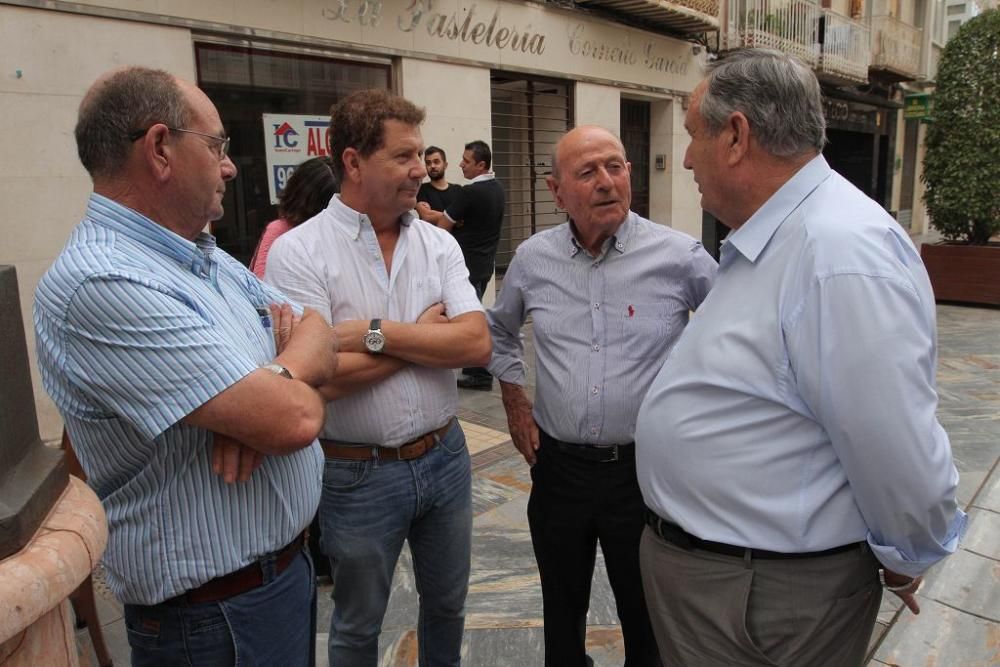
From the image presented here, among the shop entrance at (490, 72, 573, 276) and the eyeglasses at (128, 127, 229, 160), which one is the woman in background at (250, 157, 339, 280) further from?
the shop entrance at (490, 72, 573, 276)

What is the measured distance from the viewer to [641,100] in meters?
11.5

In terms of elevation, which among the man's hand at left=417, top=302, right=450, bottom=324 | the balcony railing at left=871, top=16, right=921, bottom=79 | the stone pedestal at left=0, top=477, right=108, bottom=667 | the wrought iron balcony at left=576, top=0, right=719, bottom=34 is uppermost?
the balcony railing at left=871, top=16, right=921, bottom=79

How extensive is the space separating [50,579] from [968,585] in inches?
145

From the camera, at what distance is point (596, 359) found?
2309 millimetres

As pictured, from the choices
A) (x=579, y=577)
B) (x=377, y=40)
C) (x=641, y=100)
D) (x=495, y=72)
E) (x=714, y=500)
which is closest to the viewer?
(x=714, y=500)

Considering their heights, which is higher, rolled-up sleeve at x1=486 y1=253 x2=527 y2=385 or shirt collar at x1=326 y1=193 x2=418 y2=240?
shirt collar at x1=326 y1=193 x2=418 y2=240

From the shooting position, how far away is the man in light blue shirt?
1.36 meters

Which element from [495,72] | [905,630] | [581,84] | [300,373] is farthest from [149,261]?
[581,84]

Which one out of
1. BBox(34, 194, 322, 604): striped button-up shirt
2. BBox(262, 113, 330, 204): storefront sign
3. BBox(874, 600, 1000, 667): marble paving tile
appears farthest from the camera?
BBox(262, 113, 330, 204): storefront sign

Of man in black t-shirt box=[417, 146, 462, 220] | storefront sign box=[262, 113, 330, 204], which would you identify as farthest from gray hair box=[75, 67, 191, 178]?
storefront sign box=[262, 113, 330, 204]

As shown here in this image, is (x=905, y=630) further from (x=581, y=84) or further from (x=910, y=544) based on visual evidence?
(x=581, y=84)

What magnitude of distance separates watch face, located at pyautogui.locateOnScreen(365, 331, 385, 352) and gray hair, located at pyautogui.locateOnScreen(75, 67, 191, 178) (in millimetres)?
764

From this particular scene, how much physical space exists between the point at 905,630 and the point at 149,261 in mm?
3130

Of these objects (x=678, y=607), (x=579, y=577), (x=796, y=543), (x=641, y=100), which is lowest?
(x=579, y=577)
